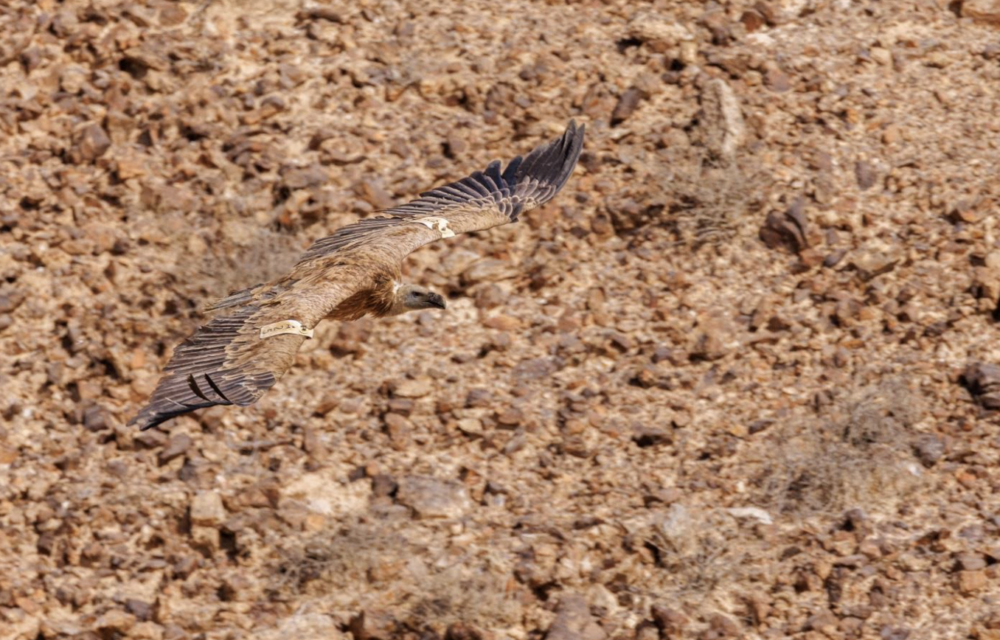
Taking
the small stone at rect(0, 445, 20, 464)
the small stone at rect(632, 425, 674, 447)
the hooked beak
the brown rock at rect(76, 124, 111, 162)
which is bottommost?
the small stone at rect(0, 445, 20, 464)

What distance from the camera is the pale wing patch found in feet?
36.3

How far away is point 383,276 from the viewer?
35.5 feet

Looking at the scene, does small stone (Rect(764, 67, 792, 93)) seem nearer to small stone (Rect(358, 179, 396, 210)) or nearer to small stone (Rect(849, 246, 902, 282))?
small stone (Rect(849, 246, 902, 282))

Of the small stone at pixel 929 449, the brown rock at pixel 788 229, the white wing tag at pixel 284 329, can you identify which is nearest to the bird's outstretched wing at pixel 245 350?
the white wing tag at pixel 284 329

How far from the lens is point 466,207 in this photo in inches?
455

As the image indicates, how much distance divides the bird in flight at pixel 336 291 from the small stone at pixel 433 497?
1.48 m

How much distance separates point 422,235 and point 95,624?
360 centimetres

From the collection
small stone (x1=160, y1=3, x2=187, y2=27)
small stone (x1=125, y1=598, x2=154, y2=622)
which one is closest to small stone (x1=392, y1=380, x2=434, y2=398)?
small stone (x1=125, y1=598, x2=154, y2=622)

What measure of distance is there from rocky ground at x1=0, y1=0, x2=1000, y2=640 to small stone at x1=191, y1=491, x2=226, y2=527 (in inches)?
1.3

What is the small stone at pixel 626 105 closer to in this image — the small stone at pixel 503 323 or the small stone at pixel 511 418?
the small stone at pixel 503 323

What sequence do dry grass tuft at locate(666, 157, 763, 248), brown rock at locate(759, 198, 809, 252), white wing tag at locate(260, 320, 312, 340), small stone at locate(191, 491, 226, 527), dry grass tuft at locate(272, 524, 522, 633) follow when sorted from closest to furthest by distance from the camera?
white wing tag at locate(260, 320, 312, 340), dry grass tuft at locate(272, 524, 522, 633), small stone at locate(191, 491, 226, 527), brown rock at locate(759, 198, 809, 252), dry grass tuft at locate(666, 157, 763, 248)

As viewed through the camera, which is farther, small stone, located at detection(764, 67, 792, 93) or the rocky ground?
small stone, located at detection(764, 67, 792, 93)

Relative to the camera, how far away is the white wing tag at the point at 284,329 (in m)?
9.66

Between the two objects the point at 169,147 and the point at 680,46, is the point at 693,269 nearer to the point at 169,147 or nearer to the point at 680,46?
the point at 680,46
